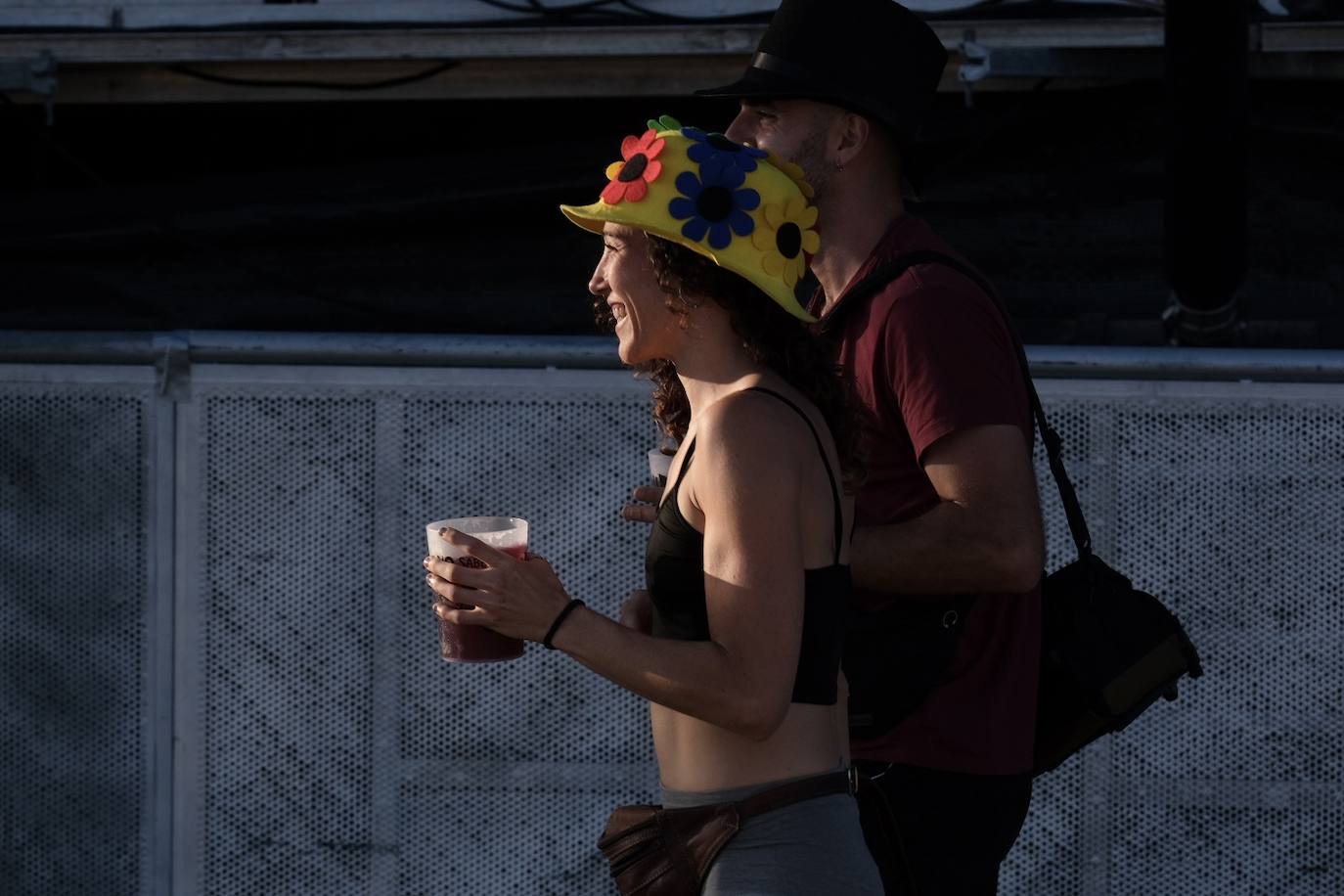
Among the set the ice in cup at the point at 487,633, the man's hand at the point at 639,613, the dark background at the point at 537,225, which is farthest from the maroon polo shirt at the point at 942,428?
the dark background at the point at 537,225

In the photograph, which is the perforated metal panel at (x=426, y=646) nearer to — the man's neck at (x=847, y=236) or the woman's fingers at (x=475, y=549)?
the man's neck at (x=847, y=236)

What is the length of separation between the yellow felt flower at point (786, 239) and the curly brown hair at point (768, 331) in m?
0.05

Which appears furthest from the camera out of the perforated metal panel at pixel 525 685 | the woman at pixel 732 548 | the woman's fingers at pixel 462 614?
the perforated metal panel at pixel 525 685

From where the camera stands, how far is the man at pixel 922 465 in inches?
113

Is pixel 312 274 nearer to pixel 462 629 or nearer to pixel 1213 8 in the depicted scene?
pixel 1213 8

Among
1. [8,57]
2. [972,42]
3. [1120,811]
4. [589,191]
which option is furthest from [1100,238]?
[8,57]

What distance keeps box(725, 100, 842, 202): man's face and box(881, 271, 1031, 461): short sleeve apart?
40 centimetres

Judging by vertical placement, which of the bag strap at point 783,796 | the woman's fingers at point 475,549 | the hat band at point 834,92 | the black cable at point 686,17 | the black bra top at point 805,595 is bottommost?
the bag strap at point 783,796

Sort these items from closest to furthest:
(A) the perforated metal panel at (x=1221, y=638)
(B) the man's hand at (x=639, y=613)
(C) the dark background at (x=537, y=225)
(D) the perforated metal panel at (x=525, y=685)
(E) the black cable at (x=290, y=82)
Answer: (B) the man's hand at (x=639, y=613)
(A) the perforated metal panel at (x=1221, y=638)
(D) the perforated metal panel at (x=525, y=685)
(C) the dark background at (x=537, y=225)
(E) the black cable at (x=290, y=82)

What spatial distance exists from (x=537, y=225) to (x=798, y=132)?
342cm

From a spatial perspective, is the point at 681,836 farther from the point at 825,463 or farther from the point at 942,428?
the point at 942,428

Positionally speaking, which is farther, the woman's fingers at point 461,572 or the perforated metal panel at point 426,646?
the perforated metal panel at point 426,646

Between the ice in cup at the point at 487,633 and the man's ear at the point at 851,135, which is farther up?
the man's ear at the point at 851,135

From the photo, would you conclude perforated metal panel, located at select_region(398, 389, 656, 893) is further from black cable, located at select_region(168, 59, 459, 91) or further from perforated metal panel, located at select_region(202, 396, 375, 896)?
black cable, located at select_region(168, 59, 459, 91)
